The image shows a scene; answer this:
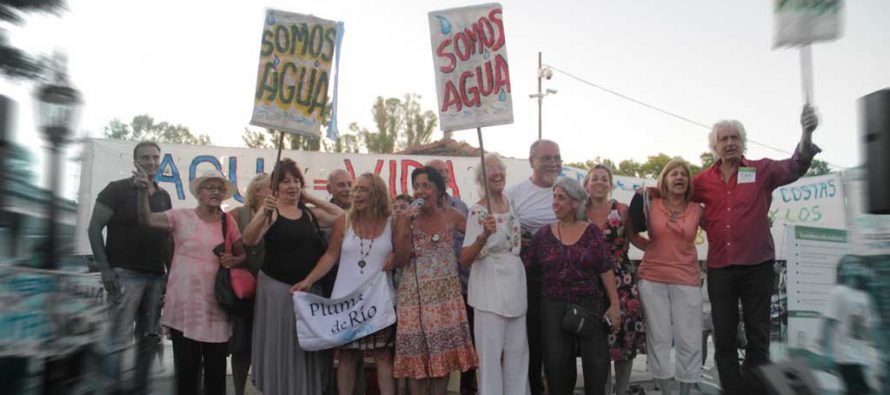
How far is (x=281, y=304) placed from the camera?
5359 mm

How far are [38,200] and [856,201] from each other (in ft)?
8.64

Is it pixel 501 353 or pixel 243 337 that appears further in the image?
pixel 243 337

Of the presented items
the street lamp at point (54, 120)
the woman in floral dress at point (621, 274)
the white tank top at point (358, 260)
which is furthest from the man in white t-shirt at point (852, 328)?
the white tank top at point (358, 260)

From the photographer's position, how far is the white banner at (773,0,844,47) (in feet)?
10.5

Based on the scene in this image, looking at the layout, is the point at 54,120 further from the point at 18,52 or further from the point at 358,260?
the point at 358,260

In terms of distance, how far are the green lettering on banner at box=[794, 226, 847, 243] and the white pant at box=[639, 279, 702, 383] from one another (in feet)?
3.28

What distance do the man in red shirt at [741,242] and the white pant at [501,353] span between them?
1411 mm

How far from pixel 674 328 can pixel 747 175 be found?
A: 126 cm

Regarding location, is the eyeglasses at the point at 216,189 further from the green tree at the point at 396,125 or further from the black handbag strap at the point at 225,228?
the green tree at the point at 396,125

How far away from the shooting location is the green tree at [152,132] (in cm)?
1054

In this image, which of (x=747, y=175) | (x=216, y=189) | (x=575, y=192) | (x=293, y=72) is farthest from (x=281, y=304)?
(x=747, y=175)

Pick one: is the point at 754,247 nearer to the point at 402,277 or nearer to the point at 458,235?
the point at 458,235

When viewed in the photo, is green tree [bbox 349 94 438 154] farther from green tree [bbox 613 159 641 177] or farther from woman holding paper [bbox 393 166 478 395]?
woman holding paper [bbox 393 166 478 395]

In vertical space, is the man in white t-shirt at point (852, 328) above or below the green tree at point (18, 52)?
below
